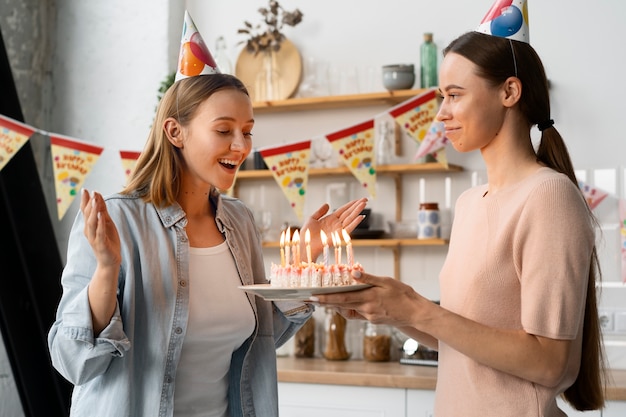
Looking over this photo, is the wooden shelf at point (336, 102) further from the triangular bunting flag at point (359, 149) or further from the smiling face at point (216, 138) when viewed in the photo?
the smiling face at point (216, 138)

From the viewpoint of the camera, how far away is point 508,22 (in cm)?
168

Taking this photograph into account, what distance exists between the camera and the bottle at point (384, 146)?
382cm

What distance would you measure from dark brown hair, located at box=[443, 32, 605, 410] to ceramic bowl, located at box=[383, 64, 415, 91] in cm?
210

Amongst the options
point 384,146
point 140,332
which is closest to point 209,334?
point 140,332

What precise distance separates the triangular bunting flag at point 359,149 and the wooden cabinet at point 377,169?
13 centimetres

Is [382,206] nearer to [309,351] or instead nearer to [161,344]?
[309,351]

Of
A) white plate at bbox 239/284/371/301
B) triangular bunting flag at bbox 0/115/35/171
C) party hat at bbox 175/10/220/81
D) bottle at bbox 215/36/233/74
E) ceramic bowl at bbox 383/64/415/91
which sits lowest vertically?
white plate at bbox 239/284/371/301

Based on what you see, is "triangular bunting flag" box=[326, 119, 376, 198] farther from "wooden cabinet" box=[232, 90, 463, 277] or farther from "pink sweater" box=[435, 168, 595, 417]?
"pink sweater" box=[435, 168, 595, 417]

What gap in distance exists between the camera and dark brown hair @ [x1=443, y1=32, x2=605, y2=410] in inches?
63.8

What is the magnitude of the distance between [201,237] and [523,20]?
0.87 meters

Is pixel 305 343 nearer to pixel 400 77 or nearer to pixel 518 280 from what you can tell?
pixel 400 77

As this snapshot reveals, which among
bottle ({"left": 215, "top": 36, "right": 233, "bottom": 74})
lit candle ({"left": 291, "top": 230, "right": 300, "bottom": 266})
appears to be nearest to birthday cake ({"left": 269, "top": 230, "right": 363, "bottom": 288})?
lit candle ({"left": 291, "top": 230, "right": 300, "bottom": 266})

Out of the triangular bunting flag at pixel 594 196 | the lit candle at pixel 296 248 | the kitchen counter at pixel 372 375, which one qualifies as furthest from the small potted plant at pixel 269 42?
the lit candle at pixel 296 248

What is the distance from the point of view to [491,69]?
5.30 feet
